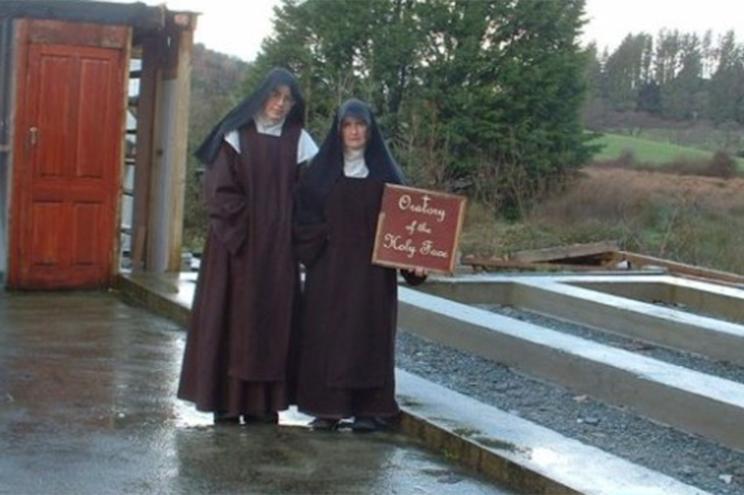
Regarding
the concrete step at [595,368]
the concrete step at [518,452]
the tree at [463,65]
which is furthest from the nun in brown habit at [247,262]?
the tree at [463,65]

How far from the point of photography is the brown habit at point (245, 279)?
5.98 metres

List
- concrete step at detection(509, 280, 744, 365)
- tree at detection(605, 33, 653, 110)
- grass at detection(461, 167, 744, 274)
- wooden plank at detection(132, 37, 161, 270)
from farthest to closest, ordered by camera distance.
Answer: tree at detection(605, 33, 653, 110)
grass at detection(461, 167, 744, 274)
wooden plank at detection(132, 37, 161, 270)
concrete step at detection(509, 280, 744, 365)

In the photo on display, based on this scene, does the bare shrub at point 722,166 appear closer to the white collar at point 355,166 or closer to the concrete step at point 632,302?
the concrete step at point 632,302

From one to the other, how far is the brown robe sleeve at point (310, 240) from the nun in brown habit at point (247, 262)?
0.13 feet

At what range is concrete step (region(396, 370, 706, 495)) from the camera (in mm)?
4960

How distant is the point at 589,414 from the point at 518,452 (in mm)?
1874

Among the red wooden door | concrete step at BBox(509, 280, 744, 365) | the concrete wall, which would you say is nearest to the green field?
concrete step at BBox(509, 280, 744, 365)

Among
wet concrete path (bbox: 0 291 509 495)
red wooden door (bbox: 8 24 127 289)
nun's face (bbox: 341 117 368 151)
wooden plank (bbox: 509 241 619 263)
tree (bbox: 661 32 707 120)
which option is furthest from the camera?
tree (bbox: 661 32 707 120)

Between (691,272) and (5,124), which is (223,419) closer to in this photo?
(5,124)

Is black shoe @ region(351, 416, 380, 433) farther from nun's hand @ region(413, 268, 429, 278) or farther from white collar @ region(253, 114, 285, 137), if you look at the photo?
white collar @ region(253, 114, 285, 137)

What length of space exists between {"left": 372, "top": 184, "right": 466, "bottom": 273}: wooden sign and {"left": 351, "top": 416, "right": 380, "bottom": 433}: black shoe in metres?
0.80

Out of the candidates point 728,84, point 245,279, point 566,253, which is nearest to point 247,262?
point 245,279

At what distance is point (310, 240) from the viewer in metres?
6.06

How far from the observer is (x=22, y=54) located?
10172mm
